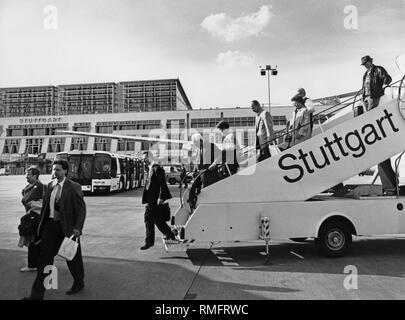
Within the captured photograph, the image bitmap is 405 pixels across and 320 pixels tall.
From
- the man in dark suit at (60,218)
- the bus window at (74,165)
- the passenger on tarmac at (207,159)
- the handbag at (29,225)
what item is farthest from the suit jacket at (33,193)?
the bus window at (74,165)

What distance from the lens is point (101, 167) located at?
23984 millimetres

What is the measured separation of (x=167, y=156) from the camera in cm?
5459

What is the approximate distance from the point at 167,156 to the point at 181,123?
1096 inches

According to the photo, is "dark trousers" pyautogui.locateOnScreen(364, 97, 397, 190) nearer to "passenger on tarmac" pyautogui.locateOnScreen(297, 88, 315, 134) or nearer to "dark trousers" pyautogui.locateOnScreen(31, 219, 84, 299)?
"passenger on tarmac" pyautogui.locateOnScreen(297, 88, 315, 134)

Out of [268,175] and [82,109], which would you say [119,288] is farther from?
[82,109]

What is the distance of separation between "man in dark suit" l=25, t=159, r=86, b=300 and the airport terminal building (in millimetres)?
50384

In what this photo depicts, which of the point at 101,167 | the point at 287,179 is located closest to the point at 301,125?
the point at 287,179

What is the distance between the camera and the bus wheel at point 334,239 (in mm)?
6789

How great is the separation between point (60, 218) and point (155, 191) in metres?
3.02

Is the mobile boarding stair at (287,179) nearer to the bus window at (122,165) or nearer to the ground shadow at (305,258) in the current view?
the ground shadow at (305,258)

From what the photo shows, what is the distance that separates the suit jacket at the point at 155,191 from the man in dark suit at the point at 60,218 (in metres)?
2.64

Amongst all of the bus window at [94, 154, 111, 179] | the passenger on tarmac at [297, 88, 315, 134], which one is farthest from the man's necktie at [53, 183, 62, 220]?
the bus window at [94, 154, 111, 179]

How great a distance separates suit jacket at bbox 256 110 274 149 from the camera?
7.69 metres
